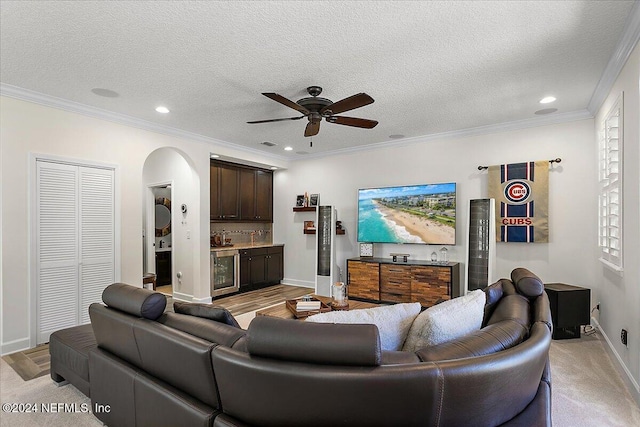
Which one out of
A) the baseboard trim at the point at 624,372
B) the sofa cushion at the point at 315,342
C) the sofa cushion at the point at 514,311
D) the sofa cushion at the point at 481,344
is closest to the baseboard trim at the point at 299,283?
the baseboard trim at the point at 624,372

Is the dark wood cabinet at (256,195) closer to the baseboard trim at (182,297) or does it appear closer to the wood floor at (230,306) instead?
the wood floor at (230,306)

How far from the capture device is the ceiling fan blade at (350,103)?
293 centimetres

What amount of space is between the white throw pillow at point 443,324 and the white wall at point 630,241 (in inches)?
64.4

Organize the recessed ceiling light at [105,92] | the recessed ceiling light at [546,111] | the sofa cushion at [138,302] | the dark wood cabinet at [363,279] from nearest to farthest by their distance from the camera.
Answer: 1. the sofa cushion at [138,302]
2. the recessed ceiling light at [105,92]
3. the recessed ceiling light at [546,111]
4. the dark wood cabinet at [363,279]

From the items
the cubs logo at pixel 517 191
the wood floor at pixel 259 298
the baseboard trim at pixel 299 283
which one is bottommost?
the wood floor at pixel 259 298

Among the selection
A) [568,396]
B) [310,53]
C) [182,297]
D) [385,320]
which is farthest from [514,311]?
[182,297]

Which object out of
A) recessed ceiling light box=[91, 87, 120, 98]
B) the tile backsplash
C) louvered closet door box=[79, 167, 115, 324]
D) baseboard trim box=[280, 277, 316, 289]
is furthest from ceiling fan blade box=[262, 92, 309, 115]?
baseboard trim box=[280, 277, 316, 289]

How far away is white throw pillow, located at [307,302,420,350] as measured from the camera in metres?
1.55

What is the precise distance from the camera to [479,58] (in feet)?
9.16

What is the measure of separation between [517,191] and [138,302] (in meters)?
4.53

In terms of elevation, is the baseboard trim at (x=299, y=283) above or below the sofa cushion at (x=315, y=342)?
below

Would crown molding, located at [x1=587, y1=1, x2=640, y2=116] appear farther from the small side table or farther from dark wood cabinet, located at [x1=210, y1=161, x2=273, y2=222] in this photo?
dark wood cabinet, located at [x1=210, y1=161, x2=273, y2=222]

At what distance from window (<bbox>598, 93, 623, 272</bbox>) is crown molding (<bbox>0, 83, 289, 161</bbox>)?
4.93m

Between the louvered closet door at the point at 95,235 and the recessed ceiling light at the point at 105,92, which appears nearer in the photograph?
the recessed ceiling light at the point at 105,92
